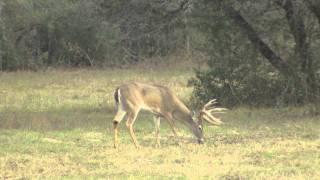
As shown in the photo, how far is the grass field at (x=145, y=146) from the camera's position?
426 inches

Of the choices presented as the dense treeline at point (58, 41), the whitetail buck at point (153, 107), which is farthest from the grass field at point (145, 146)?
the dense treeline at point (58, 41)

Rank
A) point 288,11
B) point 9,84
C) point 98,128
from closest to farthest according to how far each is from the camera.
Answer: point 98,128 → point 288,11 → point 9,84

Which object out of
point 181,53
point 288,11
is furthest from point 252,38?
point 181,53

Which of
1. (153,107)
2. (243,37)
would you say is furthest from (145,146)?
(243,37)

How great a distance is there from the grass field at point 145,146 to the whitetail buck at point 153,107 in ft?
1.15

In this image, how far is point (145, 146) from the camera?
1371 centimetres

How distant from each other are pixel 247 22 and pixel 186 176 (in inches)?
405

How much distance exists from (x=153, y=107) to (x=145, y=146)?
121 cm

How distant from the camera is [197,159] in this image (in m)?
11.9

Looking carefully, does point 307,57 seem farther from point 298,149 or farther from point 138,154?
point 138,154

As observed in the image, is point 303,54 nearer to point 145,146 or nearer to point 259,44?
point 259,44

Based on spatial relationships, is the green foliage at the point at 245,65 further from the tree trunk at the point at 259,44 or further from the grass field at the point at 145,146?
the grass field at the point at 145,146

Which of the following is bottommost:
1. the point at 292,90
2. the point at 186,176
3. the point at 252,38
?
the point at 186,176

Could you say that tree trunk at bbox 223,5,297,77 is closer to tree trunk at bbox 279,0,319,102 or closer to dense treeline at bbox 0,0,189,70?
tree trunk at bbox 279,0,319,102
